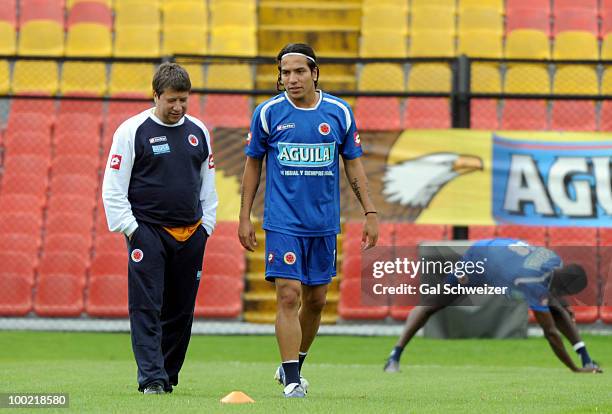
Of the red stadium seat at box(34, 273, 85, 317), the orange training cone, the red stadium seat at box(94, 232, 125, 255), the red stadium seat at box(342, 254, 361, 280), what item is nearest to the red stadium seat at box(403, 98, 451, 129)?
the red stadium seat at box(342, 254, 361, 280)

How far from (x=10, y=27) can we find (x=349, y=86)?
545 centimetres

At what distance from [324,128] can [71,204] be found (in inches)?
395

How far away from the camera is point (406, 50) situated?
19.1 m

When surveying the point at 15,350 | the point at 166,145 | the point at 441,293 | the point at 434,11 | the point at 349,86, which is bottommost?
the point at 15,350

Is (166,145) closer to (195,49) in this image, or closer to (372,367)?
(372,367)

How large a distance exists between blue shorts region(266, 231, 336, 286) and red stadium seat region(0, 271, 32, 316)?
30.5ft

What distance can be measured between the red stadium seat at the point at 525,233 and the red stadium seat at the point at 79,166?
5.34m

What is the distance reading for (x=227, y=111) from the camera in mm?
17188

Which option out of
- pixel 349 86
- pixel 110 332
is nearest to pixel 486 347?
pixel 110 332

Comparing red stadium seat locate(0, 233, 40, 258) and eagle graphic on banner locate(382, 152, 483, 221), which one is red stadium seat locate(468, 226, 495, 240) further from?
red stadium seat locate(0, 233, 40, 258)

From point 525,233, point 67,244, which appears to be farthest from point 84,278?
point 525,233

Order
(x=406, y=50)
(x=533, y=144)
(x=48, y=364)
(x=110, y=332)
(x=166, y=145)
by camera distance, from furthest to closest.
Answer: (x=406, y=50) → (x=110, y=332) → (x=533, y=144) → (x=48, y=364) → (x=166, y=145)

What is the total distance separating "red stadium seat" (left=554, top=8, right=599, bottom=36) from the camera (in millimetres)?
19422

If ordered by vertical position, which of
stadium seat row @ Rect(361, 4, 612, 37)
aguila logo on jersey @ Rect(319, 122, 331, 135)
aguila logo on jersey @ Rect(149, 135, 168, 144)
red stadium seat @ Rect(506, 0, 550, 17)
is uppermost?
red stadium seat @ Rect(506, 0, 550, 17)
